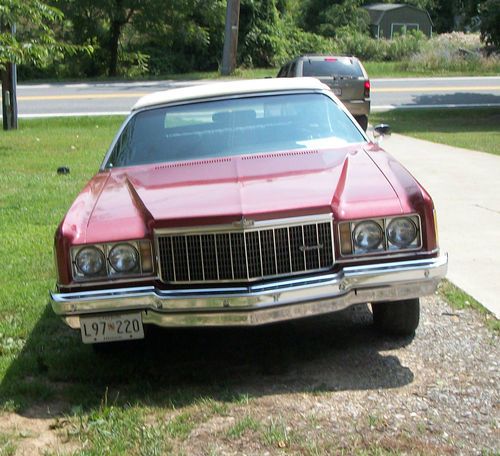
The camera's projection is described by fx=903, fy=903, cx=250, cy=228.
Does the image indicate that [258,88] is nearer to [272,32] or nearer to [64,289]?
[64,289]

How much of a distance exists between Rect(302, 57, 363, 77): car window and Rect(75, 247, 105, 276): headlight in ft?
47.3

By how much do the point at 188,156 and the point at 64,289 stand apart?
1609 millimetres

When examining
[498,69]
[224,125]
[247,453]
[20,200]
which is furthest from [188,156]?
[498,69]

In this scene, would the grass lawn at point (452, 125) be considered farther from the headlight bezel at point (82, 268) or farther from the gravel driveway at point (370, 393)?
the headlight bezel at point (82, 268)

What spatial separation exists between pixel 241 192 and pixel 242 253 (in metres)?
0.42

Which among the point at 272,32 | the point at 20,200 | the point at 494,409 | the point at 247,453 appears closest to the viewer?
the point at 247,453

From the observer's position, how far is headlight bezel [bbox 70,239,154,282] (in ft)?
15.7

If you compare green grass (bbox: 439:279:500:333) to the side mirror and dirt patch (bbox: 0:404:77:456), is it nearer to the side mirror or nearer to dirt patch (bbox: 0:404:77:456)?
the side mirror

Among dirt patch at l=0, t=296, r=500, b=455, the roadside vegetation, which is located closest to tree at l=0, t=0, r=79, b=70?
dirt patch at l=0, t=296, r=500, b=455

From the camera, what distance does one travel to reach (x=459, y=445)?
4.06m

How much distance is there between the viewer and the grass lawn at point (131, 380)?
4.22 m

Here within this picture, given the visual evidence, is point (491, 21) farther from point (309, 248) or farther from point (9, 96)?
point (309, 248)

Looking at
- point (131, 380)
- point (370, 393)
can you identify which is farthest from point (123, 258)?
point (370, 393)

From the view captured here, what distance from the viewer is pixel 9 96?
18.4 m
